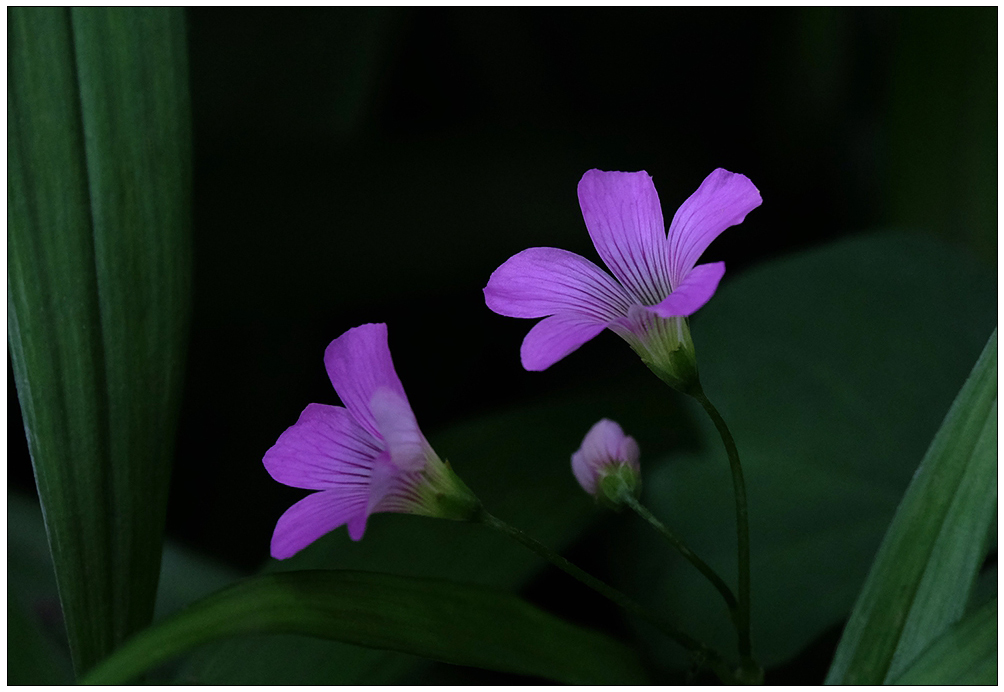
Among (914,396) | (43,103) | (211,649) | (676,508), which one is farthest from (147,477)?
(914,396)

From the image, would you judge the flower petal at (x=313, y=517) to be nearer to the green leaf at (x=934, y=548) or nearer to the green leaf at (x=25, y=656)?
the green leaf at (x=25, y=656)

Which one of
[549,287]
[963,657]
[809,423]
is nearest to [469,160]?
[809,423]

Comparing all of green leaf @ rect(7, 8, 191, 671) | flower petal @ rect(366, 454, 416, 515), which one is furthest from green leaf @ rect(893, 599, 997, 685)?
green leaf @ rect(7, 8, 191, 671)

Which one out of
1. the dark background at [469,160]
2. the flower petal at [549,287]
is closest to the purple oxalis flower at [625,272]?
the flower petal at [549,287]

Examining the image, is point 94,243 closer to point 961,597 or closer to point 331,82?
point 331,82

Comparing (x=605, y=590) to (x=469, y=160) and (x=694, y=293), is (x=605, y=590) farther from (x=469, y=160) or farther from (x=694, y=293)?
(x=469, y=160)
